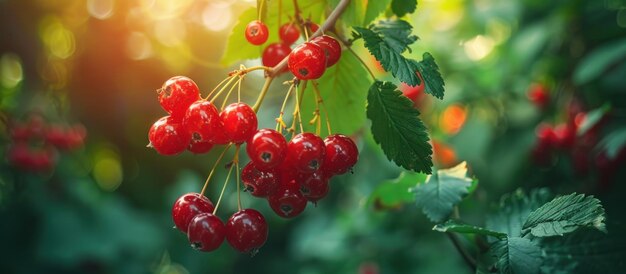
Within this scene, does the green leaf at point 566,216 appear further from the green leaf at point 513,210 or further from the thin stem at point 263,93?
the thin stem at point 263,93

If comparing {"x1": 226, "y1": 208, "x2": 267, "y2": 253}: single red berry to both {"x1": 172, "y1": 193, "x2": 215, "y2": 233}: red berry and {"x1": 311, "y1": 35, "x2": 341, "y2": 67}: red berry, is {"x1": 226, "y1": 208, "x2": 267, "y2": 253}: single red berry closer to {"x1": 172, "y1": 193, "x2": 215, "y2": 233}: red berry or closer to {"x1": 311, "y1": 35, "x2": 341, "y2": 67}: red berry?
{"x1": 172, "y1": 193, "x2": 215, "y2": 233}: red berry

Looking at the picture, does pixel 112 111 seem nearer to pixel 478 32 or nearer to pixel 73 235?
pixel 73 235

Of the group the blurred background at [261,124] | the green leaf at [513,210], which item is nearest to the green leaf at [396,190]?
the blurred background at [261,124]

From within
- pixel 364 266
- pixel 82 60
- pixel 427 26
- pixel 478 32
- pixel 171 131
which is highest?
pixel 82 60

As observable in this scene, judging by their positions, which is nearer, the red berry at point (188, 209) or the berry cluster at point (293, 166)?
the berry cluster at point (293, 166)

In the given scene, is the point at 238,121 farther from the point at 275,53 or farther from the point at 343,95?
the point at 343,95

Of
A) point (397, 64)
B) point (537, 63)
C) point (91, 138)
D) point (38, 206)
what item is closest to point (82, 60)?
point (91, 138)
